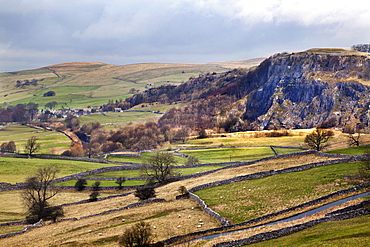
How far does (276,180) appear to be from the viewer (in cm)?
5175

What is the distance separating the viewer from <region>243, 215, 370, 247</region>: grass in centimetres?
2377

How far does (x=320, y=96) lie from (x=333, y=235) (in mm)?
163682

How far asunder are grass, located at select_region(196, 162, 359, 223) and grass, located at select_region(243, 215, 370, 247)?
10.8 m

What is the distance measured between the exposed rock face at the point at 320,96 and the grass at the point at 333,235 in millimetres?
136020

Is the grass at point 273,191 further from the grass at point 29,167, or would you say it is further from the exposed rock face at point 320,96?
the exposed rock face at point 320,96

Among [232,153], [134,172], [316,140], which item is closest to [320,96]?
[232,153]

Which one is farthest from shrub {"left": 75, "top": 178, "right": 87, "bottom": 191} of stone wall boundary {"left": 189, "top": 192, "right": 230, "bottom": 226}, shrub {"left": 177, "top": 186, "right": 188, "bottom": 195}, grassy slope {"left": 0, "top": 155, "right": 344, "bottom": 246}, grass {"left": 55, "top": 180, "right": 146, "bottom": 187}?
stone wall boundary {"left": 189, "top": 192, "right": 230, "bottom": 226}

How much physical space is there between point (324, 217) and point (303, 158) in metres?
31.3

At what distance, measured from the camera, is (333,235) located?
25.8 metres

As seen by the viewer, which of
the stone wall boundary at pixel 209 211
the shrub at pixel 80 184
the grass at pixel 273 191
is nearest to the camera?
the stone wall boundary at pixel 209 211

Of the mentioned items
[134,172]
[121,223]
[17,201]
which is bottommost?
[134,172]

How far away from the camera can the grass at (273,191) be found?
41531mm

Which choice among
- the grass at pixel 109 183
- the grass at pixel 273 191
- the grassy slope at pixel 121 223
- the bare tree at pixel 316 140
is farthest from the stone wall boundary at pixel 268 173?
the bare tree at pixel 316 140

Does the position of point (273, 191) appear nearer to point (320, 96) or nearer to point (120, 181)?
point (120, 181)
